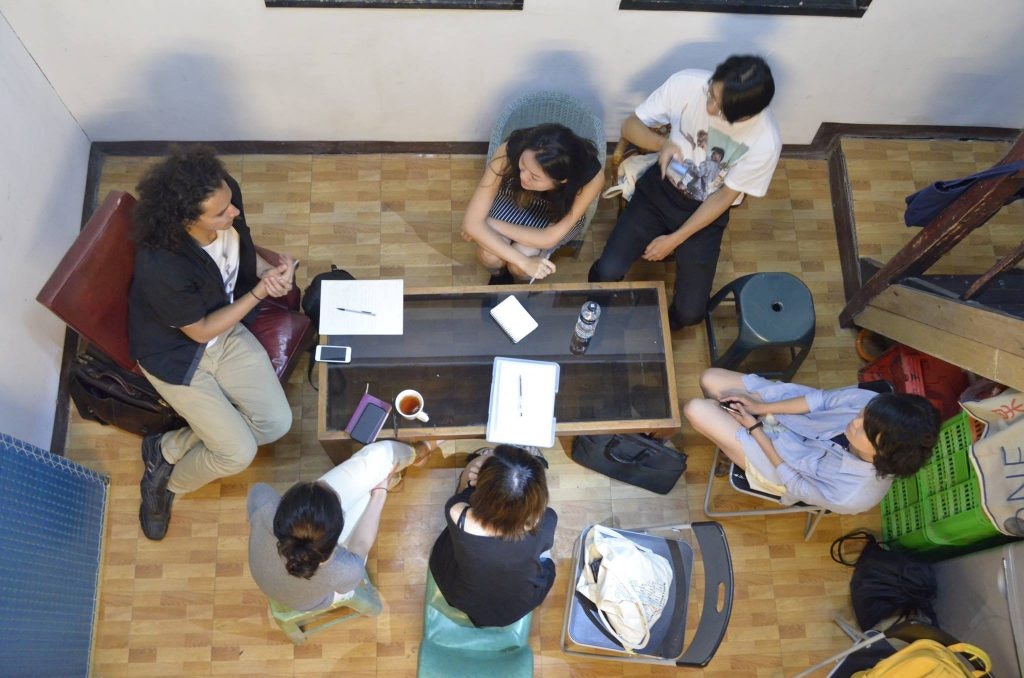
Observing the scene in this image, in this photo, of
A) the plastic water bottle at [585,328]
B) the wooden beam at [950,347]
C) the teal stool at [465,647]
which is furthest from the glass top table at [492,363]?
the wooden beam at [950,347]

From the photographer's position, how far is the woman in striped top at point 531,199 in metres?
2.63

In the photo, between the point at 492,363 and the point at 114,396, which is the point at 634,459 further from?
the point at 114,396

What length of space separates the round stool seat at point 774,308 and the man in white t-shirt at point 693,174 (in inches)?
8.3

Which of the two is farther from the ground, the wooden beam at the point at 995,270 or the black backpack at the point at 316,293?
the black backpack at the point at 316,293

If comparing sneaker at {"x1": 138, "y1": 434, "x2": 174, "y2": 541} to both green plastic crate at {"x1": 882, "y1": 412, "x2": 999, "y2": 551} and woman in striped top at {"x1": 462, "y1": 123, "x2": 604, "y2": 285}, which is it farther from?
green plastic crate at {"x1": 882, "y1": 412, "x2": 999, "y2": 551}

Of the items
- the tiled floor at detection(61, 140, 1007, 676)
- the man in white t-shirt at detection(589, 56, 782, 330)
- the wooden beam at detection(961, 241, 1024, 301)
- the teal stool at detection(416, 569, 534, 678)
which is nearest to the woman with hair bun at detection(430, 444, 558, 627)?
the teal stool at detection(416, 569, 534, 678)

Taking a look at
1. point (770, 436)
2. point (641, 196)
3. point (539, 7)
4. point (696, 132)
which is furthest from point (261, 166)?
point (770, 436)

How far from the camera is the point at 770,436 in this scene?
2.73m

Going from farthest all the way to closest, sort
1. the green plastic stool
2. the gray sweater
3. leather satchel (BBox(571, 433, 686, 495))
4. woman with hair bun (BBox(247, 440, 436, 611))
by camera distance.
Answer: leather satchel (BBox(571, 433, 686, 495)) < the green plastic stool < the gray sweater < woman with hair bun (BBox(247, 440, 436, 611))

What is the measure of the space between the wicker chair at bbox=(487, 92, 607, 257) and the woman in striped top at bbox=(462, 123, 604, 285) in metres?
0.17

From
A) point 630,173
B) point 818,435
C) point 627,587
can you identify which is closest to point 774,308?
point 818,435

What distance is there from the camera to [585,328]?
2725mm

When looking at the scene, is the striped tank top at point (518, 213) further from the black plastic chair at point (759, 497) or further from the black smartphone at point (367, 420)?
the black plastic chair at point (759, 497)

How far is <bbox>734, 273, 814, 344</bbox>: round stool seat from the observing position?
2979 millimetres
